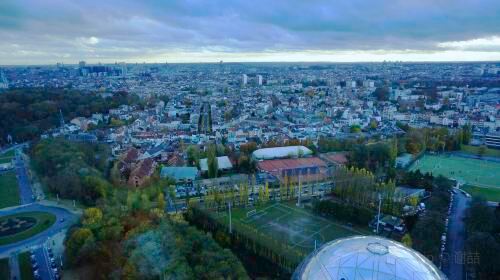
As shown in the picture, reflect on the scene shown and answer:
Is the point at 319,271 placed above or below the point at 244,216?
above

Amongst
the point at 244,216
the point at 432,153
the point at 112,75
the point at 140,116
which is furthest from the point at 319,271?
the point at 112,75

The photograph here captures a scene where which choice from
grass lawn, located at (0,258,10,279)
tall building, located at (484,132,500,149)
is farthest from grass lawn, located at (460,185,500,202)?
grass lawn, located at (0,258,10,279)

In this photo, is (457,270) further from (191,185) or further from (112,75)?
(112,75)

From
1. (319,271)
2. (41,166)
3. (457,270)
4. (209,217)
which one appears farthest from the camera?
(41,166)

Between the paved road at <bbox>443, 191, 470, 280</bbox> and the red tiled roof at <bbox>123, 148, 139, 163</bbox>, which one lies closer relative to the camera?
the paved road at <bbox>443, 191, 470, 280</bbox>

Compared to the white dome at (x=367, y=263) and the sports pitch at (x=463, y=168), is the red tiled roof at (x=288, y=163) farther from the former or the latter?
the white dome at (x=367, y=263)

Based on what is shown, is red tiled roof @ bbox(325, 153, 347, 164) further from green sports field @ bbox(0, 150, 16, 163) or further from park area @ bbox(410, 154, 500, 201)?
green sports field @ bbox(0, 150, 16, 163)

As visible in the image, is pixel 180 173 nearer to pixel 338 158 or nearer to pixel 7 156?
pixel 338 158
